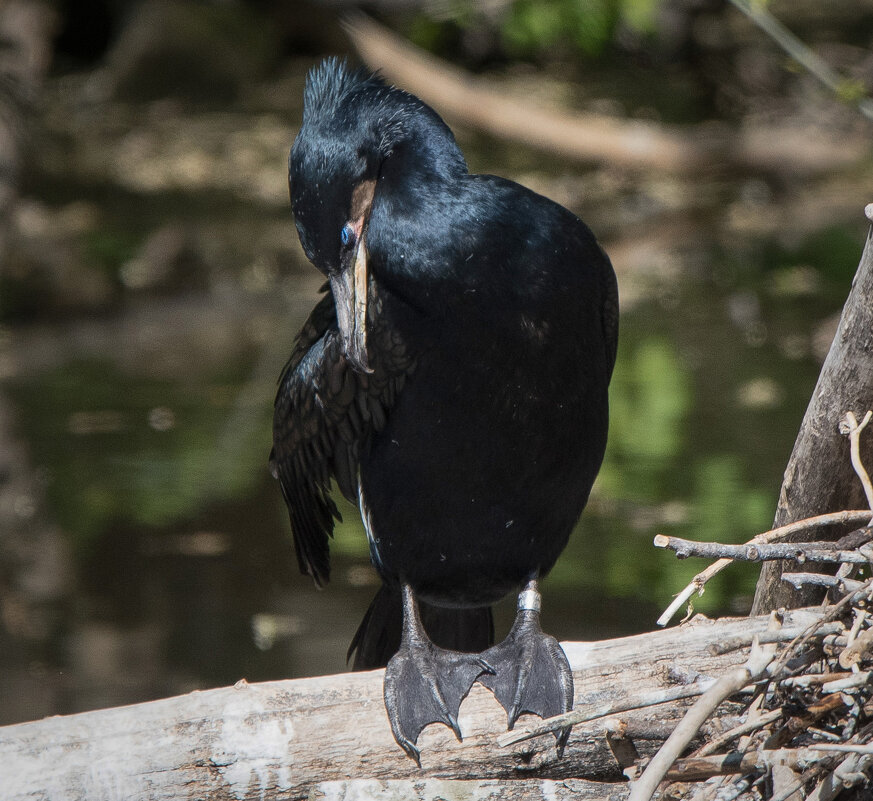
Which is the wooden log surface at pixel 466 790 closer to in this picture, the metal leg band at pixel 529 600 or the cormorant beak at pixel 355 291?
the metal leg band at pixel 529 600

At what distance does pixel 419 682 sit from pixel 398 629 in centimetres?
44

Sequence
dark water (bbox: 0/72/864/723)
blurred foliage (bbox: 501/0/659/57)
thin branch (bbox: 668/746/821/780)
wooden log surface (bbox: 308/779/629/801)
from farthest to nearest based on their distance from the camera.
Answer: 1. blurred foliage (bbox: 501/0/659/57)
2. dark water (bbox: 0/72/864/723)
3. wooden log surface (bbox: 308/779/629/801)
4. thin branch (bbox: 668/746/821/780)

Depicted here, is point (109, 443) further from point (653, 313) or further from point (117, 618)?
point (653, 313)

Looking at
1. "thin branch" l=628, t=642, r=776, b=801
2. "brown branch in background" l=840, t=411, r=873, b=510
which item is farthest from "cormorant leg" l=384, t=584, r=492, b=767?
"brown branch in background" l=840, t=411, r=873, b=510

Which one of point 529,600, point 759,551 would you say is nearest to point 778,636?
point 759,551

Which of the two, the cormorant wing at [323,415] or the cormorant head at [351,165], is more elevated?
the cormorant head at [351,165]

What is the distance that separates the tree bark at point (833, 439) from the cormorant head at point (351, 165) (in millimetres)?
784

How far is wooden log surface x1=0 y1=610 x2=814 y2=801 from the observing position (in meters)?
2.18

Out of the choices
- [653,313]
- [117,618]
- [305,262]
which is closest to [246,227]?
[305,262]

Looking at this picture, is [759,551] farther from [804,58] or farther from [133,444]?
[133,444]

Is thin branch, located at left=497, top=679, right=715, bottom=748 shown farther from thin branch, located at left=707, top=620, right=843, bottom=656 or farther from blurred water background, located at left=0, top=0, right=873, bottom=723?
blurred water background, located at left=0, top=0, right=873, bottom=723

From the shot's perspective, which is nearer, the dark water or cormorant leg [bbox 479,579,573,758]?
cormorant leg [bbox 479,579,573,758]

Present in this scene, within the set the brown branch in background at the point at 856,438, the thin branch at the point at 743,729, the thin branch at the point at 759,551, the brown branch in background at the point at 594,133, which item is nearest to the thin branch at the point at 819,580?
the thin branch at the point at 759,551

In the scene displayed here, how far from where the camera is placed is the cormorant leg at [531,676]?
230 cm
